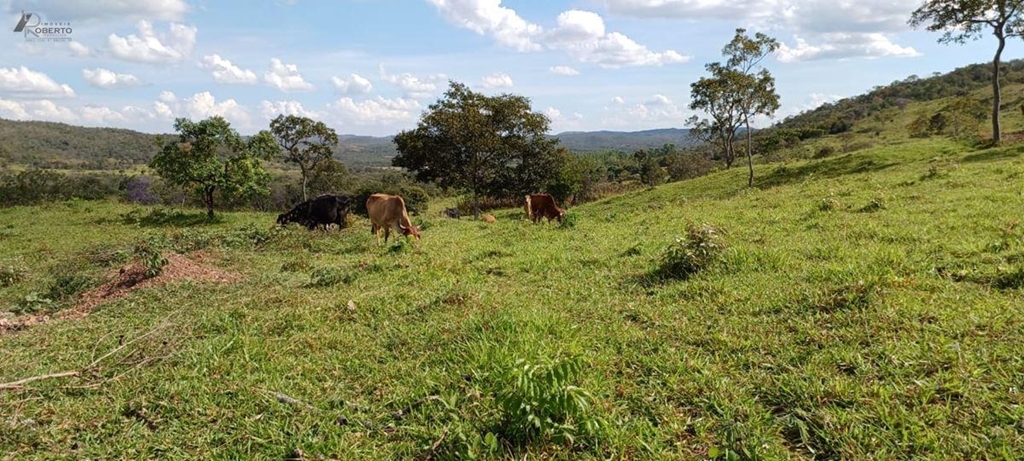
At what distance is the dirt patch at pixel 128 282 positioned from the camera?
6603mm

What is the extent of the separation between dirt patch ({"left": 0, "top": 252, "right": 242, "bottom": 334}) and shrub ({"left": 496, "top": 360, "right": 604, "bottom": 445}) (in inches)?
247

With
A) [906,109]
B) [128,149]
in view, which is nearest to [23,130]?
[128,149]

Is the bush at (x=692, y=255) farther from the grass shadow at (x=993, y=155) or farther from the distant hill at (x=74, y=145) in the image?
the distant hill at (x=74, y=145)

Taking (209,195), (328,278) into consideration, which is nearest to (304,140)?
(209,195)

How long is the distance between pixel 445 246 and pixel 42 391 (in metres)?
7.54

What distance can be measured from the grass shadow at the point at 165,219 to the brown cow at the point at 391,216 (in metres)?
11.5

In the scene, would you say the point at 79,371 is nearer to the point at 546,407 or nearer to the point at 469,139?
the point at 546,407

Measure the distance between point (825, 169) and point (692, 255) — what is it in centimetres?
1900

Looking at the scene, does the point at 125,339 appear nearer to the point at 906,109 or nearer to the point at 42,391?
the point at 42,391

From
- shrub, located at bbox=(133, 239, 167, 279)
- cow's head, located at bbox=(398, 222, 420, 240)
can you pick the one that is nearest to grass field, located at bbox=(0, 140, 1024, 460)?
shrub, located at bbox=(133, 239, 167, 279)

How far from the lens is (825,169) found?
2216cm

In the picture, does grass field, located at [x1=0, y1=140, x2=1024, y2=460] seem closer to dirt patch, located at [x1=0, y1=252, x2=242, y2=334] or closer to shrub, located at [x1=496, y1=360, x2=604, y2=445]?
shrub, located at [x1=496, y1=360, x2=604, y2=445]

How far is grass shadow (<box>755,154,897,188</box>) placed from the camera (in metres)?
20.7

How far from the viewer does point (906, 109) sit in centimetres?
6259
